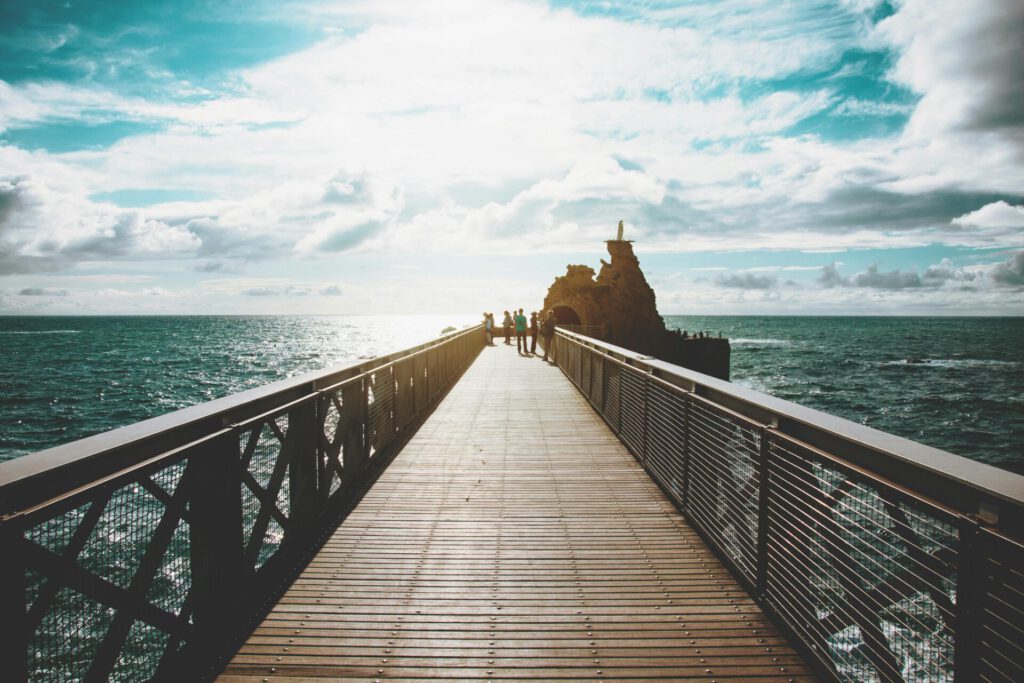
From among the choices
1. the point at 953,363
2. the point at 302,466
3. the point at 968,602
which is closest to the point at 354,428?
the point at 302,466

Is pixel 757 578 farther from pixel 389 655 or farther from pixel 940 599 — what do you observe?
pixel 389 655

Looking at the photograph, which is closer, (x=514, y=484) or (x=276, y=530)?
(x=514, y=484)

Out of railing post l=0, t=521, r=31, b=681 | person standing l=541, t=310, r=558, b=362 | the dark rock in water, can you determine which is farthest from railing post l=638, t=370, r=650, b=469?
the dark rock in water

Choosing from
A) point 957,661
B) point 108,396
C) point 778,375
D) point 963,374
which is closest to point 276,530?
point 957,661

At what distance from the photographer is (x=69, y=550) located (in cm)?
216

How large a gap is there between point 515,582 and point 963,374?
220 ft

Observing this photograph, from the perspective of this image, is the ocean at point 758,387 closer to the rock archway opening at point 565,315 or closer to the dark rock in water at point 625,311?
the dark rock in water at point 625,311

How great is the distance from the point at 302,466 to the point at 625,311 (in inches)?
1965

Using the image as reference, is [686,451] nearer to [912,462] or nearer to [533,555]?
[533,555]

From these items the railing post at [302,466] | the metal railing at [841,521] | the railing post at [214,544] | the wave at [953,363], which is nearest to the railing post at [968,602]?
the metal railing at [841,521]

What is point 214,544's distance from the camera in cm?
325

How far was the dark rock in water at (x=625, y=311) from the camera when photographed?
45.7m

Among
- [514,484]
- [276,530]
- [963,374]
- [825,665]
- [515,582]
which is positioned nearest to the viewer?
[825,665]

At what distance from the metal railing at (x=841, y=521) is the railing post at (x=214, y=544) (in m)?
3.06
